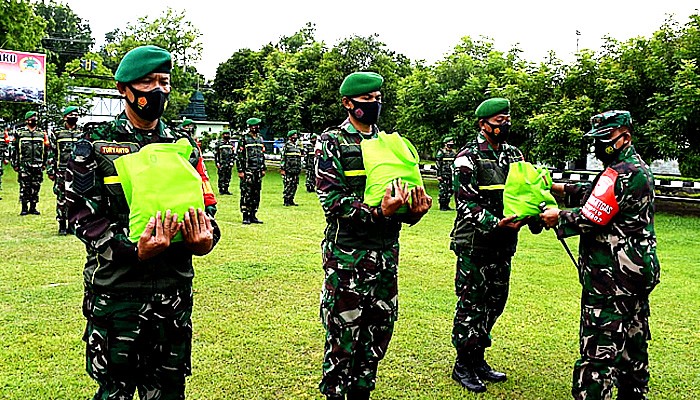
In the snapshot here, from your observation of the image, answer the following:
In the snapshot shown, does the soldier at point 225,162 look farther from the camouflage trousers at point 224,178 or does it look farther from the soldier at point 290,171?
the soldier at point 290,171

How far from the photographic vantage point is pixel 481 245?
13.1 feet

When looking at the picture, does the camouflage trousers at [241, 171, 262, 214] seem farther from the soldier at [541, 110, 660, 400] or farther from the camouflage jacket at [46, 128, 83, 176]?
the soldier at [541, 110, 660, 400]

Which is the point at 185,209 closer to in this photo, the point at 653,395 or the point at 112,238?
the point at 112,238

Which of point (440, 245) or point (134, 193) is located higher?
point (134, 193)

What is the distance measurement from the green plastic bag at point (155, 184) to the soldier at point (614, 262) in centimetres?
215

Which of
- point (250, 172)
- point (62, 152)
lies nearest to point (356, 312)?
point (62, 152)

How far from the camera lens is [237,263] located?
7406mm

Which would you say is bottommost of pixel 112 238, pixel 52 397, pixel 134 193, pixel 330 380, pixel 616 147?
pixel 52 397

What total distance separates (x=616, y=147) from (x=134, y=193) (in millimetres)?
2577

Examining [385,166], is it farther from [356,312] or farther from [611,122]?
[611,122]

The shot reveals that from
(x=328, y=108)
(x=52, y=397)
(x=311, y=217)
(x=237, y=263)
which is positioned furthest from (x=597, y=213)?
(x=328, y=108)

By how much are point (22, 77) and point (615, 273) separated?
19.6 metres

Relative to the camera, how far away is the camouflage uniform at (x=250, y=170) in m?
10.8

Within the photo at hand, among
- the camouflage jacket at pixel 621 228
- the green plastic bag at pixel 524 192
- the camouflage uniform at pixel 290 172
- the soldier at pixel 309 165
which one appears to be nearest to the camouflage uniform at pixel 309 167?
the soldier at pixel 309 165
